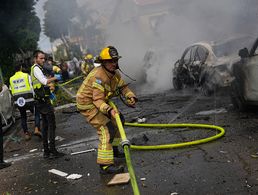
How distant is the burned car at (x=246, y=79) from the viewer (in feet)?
25.2

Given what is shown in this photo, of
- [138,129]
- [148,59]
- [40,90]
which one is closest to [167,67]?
[148,59]

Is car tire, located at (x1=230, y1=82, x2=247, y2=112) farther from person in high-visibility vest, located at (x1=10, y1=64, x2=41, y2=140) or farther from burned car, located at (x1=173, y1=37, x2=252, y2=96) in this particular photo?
person in high-visibility vest, located at (x1=10, y1=64, x2=41, y2=140)

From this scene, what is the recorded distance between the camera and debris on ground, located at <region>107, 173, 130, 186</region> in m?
5.28

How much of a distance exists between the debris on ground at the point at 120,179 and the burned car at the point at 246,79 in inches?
133

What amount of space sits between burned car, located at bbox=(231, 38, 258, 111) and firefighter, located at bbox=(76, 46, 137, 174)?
2.82 metres

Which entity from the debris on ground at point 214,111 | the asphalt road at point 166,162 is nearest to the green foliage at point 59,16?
the debris on ground at point 214,111

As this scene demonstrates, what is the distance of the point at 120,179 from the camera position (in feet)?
17.6

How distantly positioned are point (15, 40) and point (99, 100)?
1997 cm

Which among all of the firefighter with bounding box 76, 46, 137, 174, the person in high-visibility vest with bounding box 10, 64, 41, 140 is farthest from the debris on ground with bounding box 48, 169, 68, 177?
the person in high-visibility vest with bounding box 10, 64, 41, 140

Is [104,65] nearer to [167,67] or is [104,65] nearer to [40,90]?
[40,90]

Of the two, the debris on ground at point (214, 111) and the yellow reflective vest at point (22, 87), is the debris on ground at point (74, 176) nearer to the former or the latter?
the yellow reflective vest at point (22, 87)

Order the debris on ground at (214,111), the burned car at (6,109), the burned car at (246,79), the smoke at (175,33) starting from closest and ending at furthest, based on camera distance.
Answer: the burned car at (246,79) < the debris on ground at (214,111) < the burned car at (6,109) < the smoke at (175,33)

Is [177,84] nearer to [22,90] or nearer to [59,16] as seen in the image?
[22,90]

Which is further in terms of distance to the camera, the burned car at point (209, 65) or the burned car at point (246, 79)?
the burned car at point (209, 65)
